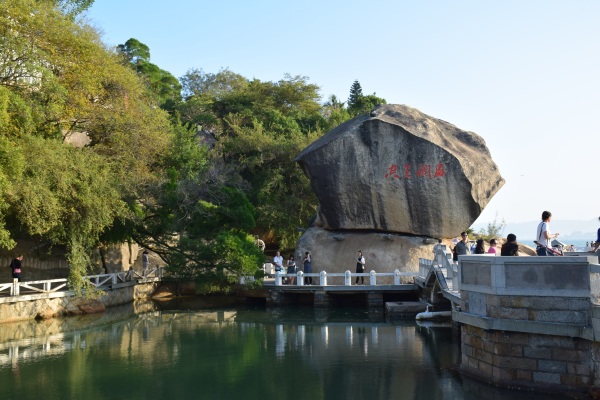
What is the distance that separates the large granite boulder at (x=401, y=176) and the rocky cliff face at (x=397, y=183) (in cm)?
3

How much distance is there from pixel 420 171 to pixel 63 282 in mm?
14143

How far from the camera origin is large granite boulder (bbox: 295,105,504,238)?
22797 mm

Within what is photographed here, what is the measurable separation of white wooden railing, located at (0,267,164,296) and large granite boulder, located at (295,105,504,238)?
28.6 ft

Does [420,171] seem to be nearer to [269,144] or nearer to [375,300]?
[375,300]

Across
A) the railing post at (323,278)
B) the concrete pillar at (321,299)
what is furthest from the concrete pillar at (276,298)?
the railing post at (323,278)

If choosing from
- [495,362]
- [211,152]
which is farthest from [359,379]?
[211,152]

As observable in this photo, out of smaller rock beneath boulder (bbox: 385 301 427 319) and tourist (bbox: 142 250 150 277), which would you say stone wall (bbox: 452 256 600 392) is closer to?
smaller rock beneath boulder (bbox: 385 301 427 319)

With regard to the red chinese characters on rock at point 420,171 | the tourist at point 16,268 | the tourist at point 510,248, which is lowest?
the tourist at point 16,268

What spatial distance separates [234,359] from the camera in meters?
15.6

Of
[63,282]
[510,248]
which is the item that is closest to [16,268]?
[63,282]

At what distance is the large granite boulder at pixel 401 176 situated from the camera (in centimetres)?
2280

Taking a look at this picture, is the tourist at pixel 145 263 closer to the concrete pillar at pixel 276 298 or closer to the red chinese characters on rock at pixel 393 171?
the concrete pillar at pixel 276 298

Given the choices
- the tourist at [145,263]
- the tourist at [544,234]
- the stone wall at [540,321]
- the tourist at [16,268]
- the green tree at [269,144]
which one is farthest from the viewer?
the green tree at [269,144]

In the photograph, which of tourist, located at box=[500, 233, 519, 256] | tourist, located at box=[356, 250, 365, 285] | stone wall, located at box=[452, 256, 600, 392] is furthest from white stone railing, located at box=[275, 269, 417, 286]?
stone wall, located at box=[452, 256, 600, 392]
